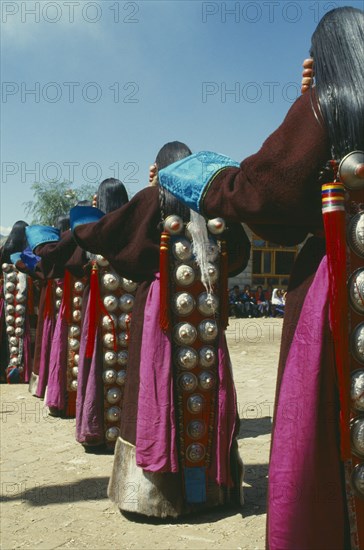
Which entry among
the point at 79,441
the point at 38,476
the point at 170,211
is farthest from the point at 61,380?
the point at 170,211

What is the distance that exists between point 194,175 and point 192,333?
1404 millimetres

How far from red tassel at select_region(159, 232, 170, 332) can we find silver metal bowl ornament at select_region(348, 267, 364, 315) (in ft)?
5.07

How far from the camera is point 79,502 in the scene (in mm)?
3492

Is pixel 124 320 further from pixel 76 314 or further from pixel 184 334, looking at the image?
pixel 184 334

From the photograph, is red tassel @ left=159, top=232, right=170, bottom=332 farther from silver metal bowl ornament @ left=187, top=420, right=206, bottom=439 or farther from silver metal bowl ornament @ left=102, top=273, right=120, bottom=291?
silver metal bowl ornament @ left=102, top=273, right=120, bottom=291

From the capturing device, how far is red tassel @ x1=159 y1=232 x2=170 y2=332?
10.3 feet

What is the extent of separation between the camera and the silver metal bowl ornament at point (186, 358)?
10.5 ft

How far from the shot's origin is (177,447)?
3100mm

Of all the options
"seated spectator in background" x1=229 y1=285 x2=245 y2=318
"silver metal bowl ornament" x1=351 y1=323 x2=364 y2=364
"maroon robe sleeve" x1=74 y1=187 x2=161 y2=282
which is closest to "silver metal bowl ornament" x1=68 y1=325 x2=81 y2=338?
"maroon robe sleeve" x1=74 y1=187 x2=161 y2=282

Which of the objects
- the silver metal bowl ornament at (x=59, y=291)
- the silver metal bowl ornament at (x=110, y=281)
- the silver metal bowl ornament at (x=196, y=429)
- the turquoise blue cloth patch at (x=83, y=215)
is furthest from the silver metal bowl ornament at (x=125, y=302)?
the silver metal bowl ornament at (x=59, y=291)

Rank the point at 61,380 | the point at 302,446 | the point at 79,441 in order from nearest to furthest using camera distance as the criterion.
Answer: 1. the point at 302,446
2. the point at 79,441
3. the point at 61,380

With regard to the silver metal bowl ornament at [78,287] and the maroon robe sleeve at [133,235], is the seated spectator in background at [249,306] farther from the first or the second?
the maroon robe sleeve at [133,235]

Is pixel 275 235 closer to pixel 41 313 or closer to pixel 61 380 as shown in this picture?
pixel 61 380

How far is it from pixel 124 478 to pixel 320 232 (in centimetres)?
202
